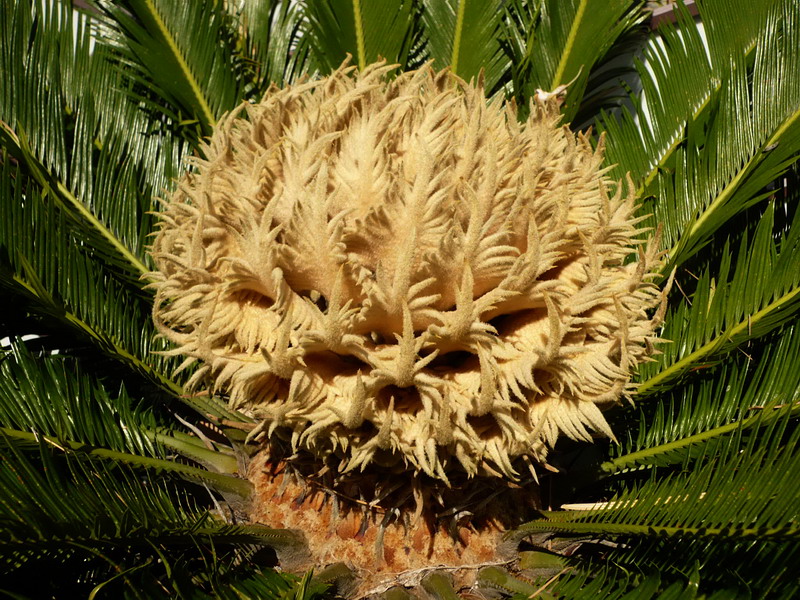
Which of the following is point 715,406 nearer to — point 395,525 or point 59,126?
point 395,525

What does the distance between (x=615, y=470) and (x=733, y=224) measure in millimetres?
772

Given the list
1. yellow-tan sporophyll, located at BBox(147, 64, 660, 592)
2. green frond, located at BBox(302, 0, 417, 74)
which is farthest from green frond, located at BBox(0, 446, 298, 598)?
green frond, located at BBox(302, 0, 417, 74)

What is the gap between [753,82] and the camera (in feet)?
5.76

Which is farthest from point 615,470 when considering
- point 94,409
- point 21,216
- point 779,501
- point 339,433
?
point 21,216

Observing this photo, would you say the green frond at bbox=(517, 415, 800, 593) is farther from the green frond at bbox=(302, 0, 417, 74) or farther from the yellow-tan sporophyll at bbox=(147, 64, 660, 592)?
the green frond at bbox=(302, 0, 417, 74)

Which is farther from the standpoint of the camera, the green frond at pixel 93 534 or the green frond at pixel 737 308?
the green frond at pixel 737 308

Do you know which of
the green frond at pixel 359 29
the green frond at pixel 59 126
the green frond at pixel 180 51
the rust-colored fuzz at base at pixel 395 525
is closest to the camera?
the rust-colored fuzz at base at pixel 395 525

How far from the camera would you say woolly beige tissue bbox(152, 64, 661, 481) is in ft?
3.83

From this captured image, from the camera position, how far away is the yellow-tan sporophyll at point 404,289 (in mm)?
1167

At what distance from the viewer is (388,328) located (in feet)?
4.09

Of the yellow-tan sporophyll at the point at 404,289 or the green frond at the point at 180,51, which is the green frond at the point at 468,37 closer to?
the green frond at the point at 180,51

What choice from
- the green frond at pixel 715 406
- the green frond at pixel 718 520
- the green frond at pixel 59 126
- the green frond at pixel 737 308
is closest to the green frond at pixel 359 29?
the green frond at pixel 59 126

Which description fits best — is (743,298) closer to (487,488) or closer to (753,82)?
(753,82)

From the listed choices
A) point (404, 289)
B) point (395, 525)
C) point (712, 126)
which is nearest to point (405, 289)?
point (404, 289)
